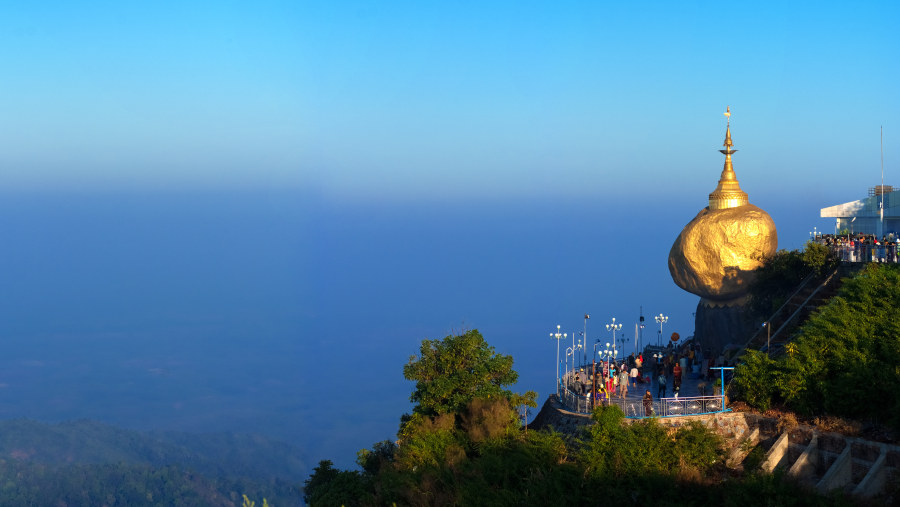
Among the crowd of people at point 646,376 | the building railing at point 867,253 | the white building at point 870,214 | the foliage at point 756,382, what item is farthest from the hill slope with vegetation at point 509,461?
the white building at point 870,214

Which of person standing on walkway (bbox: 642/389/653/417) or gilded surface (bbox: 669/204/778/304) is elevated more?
gilded surface (bbox: 669/204/778/304)

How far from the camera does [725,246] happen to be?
3709 cm

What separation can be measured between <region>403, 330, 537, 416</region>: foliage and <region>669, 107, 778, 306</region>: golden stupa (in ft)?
33.1

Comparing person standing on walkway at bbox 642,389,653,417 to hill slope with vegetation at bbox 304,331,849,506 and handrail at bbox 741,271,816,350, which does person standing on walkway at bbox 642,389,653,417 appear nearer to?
hill slope with vegetation at bbox 304,331,849,506

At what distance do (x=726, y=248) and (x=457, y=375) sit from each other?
1305 cm

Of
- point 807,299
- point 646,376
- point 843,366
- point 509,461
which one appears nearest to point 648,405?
point 509,461

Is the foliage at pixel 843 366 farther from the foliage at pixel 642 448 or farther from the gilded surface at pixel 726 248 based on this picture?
the gilded surface at pixel 726 248

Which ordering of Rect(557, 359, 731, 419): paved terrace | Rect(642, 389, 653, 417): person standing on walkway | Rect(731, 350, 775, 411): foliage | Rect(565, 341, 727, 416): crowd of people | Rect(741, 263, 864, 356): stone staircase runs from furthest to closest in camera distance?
Rect(741, 263, 864, 356): stone staircase < Rect(565, 341, 727, 416): crowd of people < Rect(557, 359, 731, 419): paved terrace < Rect(731, 350, 775, 411): foliage < Rect(642, 389, 653, 417): person standing on walkway

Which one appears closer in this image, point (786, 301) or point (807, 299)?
point (807, 299)

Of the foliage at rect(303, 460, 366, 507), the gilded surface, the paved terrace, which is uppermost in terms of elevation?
the gilded surface

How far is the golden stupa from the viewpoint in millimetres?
37156

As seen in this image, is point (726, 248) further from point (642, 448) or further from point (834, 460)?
point (642, 448)

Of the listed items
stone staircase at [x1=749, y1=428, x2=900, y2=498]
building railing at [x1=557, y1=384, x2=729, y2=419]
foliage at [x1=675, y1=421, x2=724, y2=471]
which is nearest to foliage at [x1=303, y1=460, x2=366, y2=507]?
building railing at [x1=557, y1=384, x2=729, y2=419]

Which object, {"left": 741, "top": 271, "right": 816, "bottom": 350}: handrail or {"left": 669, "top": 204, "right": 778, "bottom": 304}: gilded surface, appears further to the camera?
{"left": 669, "top": 204, "right": 778, "bottom": 304}: gilded surface
